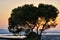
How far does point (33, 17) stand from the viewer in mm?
40125

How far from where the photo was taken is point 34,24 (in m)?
40.8

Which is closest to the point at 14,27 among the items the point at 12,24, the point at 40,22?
the point at 12,24

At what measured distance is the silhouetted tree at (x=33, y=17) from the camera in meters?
40.2

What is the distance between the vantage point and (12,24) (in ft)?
136

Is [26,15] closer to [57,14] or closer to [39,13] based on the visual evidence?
[39,13]

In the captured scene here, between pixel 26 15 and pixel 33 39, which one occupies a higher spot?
pixel 26 15

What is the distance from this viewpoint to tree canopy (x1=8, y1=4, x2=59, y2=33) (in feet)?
132

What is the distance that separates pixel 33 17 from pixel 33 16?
13 centimetres

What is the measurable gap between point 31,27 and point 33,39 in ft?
4.66

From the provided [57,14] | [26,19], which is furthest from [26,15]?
[57,14]

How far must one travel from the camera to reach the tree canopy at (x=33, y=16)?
4016 centimetres

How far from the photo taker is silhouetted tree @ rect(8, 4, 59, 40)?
40156 millimetres

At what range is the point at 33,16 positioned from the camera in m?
40.1

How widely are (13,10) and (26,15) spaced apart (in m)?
2.15
